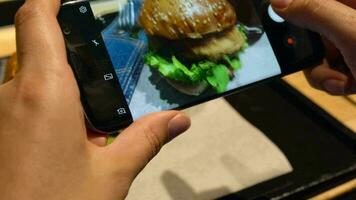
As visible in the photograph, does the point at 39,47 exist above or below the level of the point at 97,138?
above

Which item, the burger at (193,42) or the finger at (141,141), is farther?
the burger at (193,42)

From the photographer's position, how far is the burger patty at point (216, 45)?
465 millimetres

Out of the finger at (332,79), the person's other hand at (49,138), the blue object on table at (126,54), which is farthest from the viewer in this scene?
the finger at (332,79)

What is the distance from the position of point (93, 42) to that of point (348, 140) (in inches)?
14.3

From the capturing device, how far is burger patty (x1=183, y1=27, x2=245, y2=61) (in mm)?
465

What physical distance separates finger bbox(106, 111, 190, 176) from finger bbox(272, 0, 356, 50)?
168 mm

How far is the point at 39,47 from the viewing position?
33cm

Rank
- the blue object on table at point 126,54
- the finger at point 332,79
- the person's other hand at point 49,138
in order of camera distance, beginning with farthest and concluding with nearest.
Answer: the finger at point 332,79, the blue object on table at point 126,54, the person's other hand at point 49,138

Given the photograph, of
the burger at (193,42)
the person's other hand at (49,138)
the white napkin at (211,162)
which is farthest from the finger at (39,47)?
the white napkin at (211,162)

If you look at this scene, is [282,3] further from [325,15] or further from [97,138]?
[97,138]

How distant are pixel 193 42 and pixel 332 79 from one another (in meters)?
0.18

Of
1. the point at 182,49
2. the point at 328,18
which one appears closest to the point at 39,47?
the point at 182,49

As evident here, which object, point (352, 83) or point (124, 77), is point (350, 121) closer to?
point (352, 83)

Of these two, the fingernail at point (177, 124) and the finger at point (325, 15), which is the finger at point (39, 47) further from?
the finger at point (325, 15)
